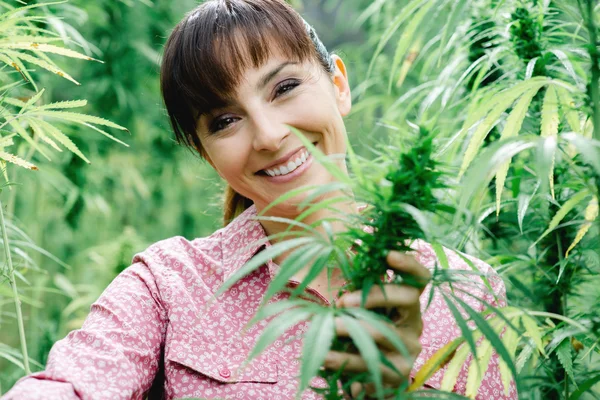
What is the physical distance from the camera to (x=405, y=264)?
0.60 meters

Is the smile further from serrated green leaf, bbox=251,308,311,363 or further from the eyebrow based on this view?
serrated green leaf, bbox=251,308,311,363

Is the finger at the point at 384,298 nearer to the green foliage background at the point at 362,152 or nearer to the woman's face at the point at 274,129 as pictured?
the green foliage background at the point at 362,152

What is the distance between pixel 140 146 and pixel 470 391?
6.94ft

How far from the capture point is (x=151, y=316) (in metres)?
1.01

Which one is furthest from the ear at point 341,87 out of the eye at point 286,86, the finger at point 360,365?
the finger at point 360,365

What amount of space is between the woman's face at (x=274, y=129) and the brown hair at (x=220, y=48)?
0.02 metres

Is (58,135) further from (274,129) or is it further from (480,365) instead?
(480,365)

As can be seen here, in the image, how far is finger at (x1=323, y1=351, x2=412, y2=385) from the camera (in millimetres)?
591

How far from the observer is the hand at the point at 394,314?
593 millimetres

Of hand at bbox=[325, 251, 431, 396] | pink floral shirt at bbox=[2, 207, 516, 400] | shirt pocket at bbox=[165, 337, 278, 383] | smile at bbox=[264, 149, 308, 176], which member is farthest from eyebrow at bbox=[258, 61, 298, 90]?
hand at bbox=[325, 251, 431, 396]

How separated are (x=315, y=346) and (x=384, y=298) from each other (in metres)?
0.13

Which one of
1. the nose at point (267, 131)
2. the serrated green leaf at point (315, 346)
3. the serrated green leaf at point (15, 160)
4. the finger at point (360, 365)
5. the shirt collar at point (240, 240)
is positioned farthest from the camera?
the shirt collar at point (240, 240)

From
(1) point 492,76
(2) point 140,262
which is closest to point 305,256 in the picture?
(2) point 140,262

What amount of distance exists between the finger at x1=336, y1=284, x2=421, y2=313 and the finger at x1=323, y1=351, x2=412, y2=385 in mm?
40
